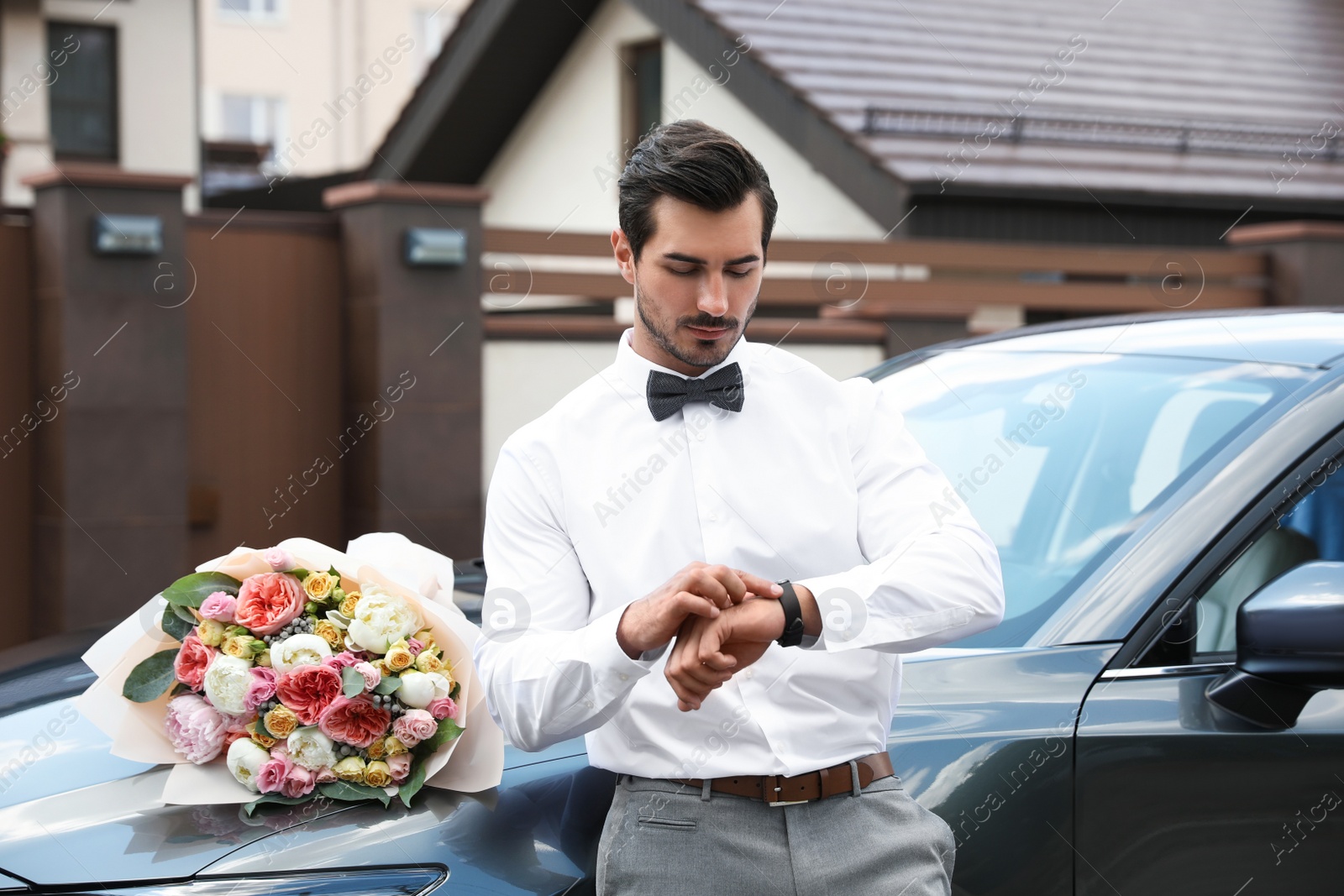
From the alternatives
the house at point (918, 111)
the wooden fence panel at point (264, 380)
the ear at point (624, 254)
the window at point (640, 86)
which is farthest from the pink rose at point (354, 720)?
the window at point (640, 86)

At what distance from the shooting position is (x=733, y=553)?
6.66 feet

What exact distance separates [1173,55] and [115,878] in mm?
14354

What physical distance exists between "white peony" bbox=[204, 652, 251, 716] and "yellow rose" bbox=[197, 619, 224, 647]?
69 millimetres

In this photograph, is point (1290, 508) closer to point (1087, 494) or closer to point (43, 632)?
point (1087, 494)

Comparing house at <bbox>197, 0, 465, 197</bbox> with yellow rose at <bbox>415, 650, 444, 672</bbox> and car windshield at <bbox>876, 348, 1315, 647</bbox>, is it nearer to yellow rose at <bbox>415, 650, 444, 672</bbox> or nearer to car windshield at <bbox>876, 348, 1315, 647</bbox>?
car windshield at <bbox>876, 348, 1315, 647</bbox>

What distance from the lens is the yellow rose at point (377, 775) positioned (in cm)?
203

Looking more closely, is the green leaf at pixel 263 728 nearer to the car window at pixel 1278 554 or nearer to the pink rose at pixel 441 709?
the pink rose at pixel 441 709

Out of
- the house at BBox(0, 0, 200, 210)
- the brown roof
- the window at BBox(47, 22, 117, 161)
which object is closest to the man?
the brown roof

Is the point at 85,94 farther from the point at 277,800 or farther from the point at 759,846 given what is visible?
the point at 759,846

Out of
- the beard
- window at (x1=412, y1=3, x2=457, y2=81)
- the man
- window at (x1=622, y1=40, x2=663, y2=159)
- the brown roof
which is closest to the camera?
the man

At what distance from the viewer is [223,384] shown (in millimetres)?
7555

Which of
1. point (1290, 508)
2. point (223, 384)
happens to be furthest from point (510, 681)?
point (223, 384)

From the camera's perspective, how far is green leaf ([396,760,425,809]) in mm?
2018

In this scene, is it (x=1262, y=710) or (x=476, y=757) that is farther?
(x=1262, y=710)
